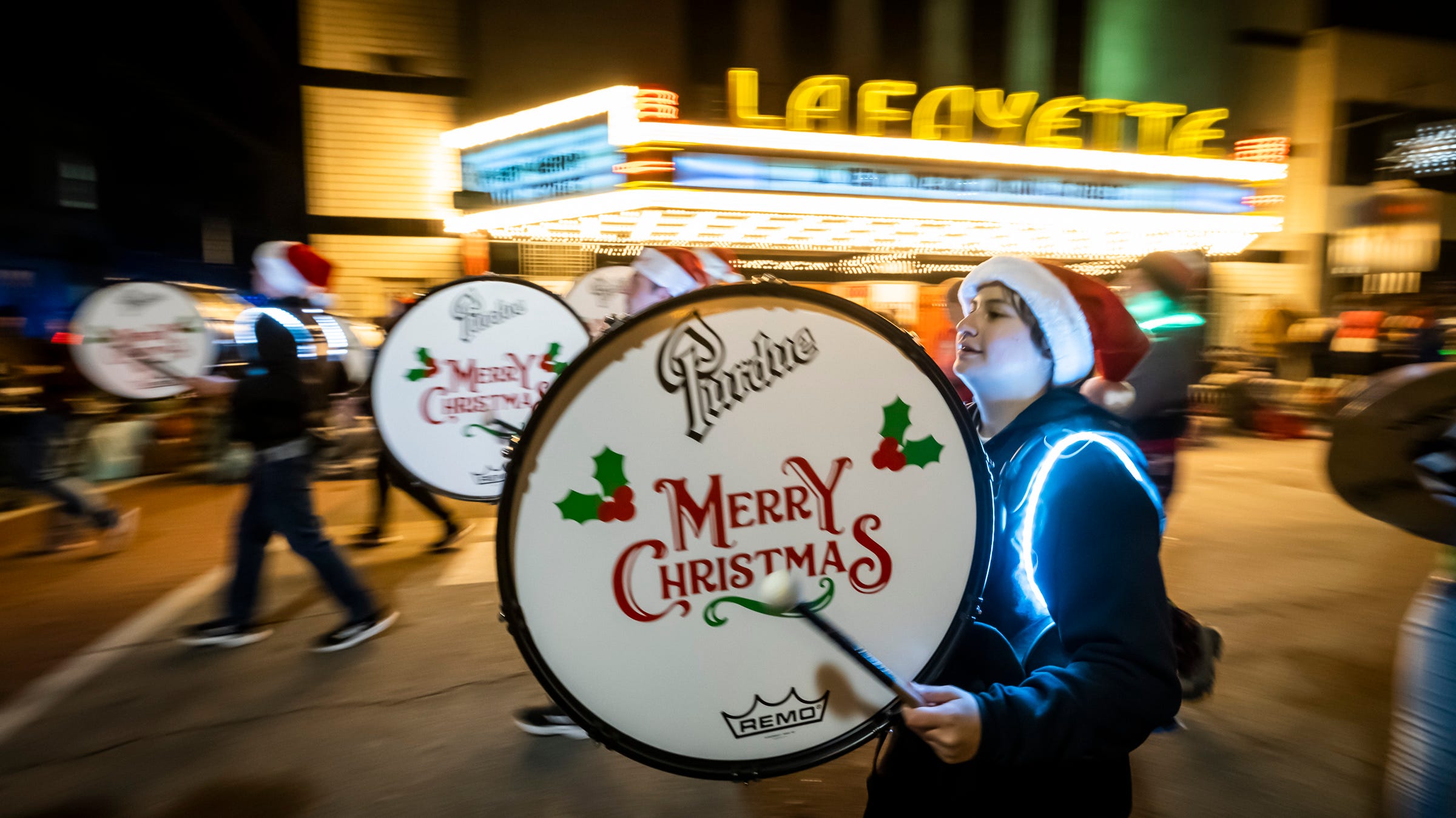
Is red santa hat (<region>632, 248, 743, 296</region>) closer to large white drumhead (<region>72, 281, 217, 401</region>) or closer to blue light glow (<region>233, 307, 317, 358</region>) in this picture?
blue light glow (<region>233, 307, 317, 358</region>)

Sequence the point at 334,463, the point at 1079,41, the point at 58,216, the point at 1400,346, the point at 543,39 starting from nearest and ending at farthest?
the point at 334,463
the point at 1400,346
the point at 543,39
the point at 1079,41
the point at 58,216

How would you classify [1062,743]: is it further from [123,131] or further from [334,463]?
[123,131]

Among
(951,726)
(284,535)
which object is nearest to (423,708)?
(284,535)

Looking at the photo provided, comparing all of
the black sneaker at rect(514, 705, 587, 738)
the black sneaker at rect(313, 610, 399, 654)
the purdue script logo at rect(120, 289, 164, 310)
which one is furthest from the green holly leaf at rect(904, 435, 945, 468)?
the purdue script logo at rect(120, 289, 164, 310)

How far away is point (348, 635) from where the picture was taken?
161 inches

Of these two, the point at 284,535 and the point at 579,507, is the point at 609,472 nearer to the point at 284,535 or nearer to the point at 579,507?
the point at 579,507

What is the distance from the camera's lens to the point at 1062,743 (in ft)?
3.61

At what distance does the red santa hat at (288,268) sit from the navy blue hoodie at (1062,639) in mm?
3758

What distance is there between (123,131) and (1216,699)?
102 feet

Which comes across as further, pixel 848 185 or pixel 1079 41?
pixel 1079 41

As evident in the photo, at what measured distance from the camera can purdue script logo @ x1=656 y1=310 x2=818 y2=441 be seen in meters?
1.08

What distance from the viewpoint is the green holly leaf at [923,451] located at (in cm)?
120

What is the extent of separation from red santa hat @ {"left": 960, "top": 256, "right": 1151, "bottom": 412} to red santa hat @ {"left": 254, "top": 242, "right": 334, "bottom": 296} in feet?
11.8

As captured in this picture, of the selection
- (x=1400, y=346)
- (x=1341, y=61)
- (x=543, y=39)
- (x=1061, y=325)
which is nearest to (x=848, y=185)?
(x=543, y=39)
